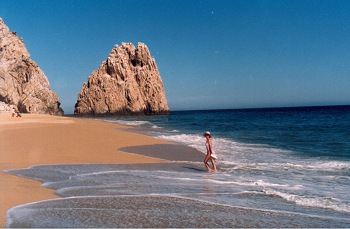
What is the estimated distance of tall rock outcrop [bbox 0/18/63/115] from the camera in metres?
74.2

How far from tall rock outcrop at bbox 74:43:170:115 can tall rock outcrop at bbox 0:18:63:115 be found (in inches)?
872

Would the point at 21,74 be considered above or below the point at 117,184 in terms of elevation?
above

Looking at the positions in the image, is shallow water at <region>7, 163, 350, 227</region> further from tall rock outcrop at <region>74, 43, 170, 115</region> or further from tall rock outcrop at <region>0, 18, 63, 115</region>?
tall rock outcrop at <region>74, 43, 170, 115</region>

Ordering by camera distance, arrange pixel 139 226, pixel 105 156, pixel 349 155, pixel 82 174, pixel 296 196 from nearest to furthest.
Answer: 1. pixel 139 226
2. pixel 296 196
3. pixel 82 174
4. pixel 105 156
5. pixel 349 155

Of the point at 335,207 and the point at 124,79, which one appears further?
the point at 124,79

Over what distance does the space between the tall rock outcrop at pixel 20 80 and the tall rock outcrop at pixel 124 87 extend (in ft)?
72.7

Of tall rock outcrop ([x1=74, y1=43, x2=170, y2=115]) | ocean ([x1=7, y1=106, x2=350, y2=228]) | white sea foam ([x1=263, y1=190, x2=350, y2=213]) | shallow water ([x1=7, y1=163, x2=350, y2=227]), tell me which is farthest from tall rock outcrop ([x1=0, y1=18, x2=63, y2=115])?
white sea foam ([x1=263, y1=190, x2=350, y2=213])

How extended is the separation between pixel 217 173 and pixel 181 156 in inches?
167

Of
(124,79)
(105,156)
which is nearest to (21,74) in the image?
(124,79)

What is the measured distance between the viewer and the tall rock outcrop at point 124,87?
354 feet

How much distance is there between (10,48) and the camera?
7706 cm

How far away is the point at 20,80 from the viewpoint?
79188mm

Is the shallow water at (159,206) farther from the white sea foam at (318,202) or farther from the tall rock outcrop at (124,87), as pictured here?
the tall rock outcrop at (124,87)

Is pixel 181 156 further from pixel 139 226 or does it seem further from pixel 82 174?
pixel 139 226
